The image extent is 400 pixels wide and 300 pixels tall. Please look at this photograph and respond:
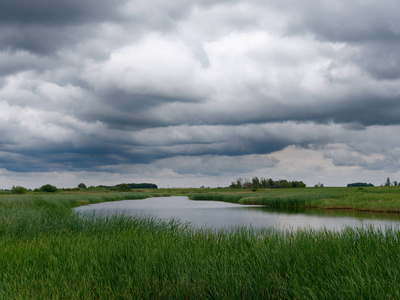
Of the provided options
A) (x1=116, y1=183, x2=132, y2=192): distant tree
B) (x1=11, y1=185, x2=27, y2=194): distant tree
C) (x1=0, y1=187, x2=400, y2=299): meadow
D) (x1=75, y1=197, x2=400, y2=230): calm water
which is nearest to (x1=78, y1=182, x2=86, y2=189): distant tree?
(x1=116, y1=183, x2=132, y2=192): distant tree

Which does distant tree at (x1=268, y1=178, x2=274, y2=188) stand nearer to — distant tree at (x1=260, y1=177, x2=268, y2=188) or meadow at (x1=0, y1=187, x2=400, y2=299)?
distant tree at (x1=260, y1=177, x2=268, y2=188)

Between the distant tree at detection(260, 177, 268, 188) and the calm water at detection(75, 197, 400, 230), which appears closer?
the calm water at detection(75, 197, 400, 230)

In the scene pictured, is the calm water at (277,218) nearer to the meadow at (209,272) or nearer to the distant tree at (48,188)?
the meadow at (209,272)

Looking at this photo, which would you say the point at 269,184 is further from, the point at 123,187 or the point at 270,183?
the point at 123,187

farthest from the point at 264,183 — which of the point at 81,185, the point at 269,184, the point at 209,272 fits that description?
the point at 209,272

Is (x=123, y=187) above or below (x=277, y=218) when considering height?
above

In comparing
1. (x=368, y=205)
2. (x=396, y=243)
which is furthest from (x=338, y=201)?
(x=396, y=243)

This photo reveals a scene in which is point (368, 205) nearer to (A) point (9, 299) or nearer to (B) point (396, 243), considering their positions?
(B) point (396, 243)

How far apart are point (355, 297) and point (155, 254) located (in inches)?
156

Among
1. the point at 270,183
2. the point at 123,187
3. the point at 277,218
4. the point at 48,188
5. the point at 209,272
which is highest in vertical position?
the point at 270,183

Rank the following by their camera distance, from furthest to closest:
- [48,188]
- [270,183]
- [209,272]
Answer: [270,183] < [48,188] < [209,272]

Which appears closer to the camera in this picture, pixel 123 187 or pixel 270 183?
pixel 270 183

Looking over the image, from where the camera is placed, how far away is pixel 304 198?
39.9m

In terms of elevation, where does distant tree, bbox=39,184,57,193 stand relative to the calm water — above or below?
above
